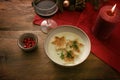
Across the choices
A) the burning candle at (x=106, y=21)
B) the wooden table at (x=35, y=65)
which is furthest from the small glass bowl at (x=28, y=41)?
the burning candle at (x=106, y=21)

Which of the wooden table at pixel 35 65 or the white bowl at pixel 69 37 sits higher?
the white bowl at pixel 69 37

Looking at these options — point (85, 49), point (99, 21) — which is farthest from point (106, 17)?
point (85, 49)

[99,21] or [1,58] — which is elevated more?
[99,21]

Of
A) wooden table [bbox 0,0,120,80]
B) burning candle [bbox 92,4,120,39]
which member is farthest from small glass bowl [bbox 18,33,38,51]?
burning candle [bbox 92,4,120,39]

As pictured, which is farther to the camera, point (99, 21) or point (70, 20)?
point (70, 20)

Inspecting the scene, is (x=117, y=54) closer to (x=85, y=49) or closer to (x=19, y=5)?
(x=85, y=49)

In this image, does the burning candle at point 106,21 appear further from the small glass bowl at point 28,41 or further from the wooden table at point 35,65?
the small glass bowl at point 28,41

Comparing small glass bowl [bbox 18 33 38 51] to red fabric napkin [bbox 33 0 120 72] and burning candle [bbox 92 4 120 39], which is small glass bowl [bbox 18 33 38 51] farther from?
burning candle [bbox 92 4 120 39]
